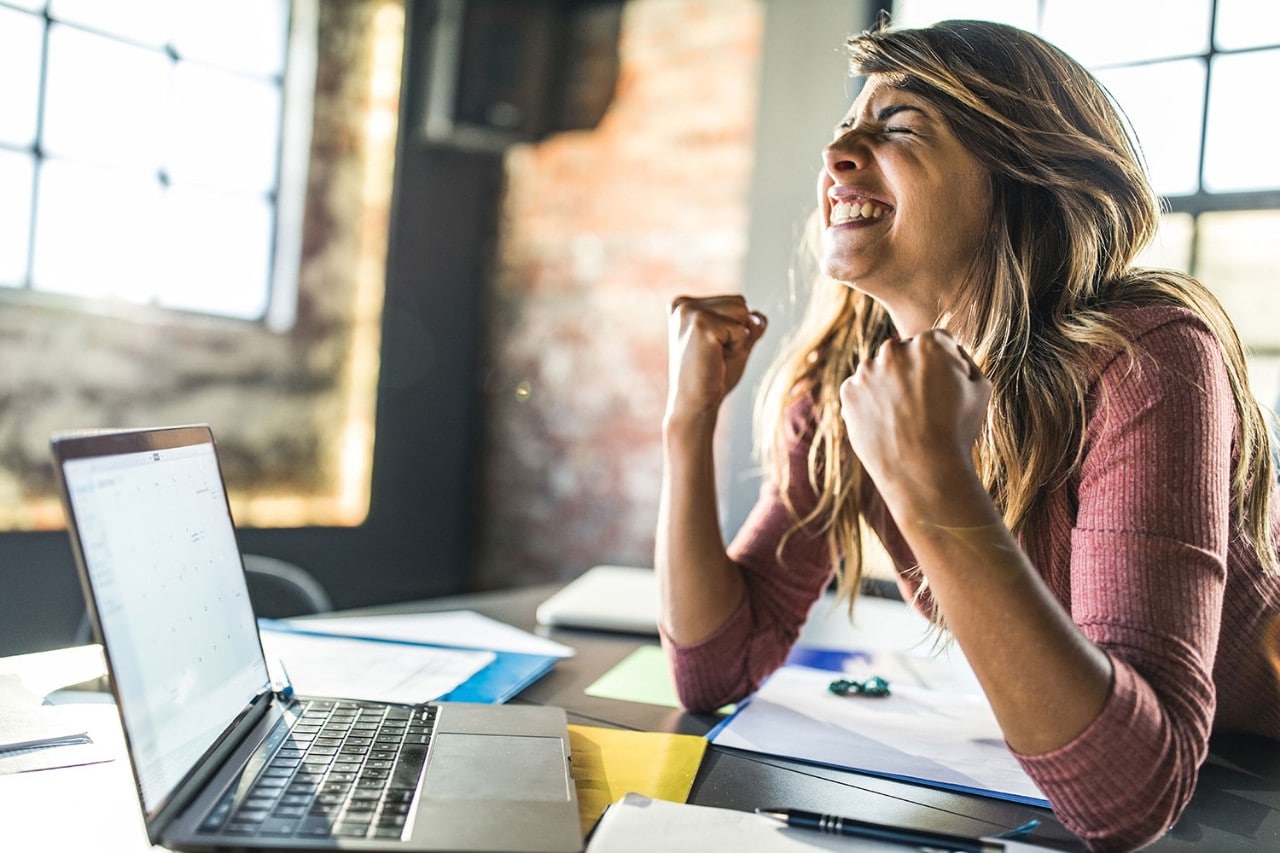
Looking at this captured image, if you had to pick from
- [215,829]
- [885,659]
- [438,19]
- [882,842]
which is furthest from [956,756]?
[438,19]

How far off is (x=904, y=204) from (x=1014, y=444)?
31 cm

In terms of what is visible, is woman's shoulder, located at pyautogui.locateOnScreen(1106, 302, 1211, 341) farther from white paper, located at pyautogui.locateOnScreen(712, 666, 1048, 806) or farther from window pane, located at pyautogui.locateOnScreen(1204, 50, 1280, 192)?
window pane, located at pyautogui.locateOnScreen(1204, 50, 1280, 192)

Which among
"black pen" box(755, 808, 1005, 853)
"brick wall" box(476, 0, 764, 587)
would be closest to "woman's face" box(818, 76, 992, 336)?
"black pen" box(755, 808, 1005, 853)

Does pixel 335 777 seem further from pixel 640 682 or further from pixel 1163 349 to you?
pixel 1163 349

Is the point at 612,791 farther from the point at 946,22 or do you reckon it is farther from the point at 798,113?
the point at 798,113

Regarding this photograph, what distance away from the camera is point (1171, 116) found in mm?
2459

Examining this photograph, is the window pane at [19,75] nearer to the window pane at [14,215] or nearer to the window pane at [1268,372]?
the window pane at [14,215]

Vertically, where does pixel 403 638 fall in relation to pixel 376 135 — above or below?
below

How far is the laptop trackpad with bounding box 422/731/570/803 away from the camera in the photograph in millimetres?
746

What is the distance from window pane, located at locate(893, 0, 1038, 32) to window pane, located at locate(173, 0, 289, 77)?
6.36 feet

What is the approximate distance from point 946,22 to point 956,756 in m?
0.83

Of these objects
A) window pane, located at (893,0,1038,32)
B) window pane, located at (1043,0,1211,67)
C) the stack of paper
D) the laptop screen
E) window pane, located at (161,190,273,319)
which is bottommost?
the stack of paper

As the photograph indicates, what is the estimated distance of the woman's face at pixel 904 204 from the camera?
1148 millimetres

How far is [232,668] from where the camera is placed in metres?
0.85
